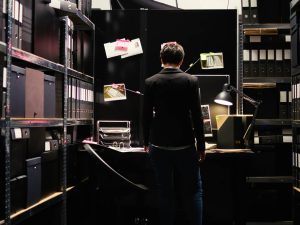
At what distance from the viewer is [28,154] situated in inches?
98.7

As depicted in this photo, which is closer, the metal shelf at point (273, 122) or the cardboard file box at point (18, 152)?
the cardboard file box at point (18, 152)

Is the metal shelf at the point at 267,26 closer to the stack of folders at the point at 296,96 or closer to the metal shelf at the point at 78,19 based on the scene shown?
the stack of folders at the point at 296,96

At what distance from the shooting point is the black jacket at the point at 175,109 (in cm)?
254

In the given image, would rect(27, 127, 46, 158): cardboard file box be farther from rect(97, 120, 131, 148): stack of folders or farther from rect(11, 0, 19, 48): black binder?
rect(97, 120, 131, 148): stack of folders

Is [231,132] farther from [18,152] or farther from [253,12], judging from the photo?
[18,152]

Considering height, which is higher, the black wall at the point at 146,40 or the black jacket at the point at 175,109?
the black wall at the point at 146,40

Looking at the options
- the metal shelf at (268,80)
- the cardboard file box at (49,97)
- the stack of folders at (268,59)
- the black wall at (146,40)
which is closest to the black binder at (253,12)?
the stack of folders at (268,59)

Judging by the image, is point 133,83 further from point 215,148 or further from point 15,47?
point 15,47

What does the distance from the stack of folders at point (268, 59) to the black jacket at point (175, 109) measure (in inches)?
48.7

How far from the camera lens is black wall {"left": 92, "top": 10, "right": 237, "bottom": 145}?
392cm

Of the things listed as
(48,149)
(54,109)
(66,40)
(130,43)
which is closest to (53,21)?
(66,40)

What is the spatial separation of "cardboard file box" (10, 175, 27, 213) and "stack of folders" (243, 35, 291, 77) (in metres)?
2.08

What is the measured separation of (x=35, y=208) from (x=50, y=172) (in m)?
0.37

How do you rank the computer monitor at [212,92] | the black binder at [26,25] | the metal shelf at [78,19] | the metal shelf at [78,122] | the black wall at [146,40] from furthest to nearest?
the black wall at [146,40] < the computer monitor at [212,92] < the metal shelf at [78,122] < the metal shelf at [78,19] < the black binder at [26,25]
